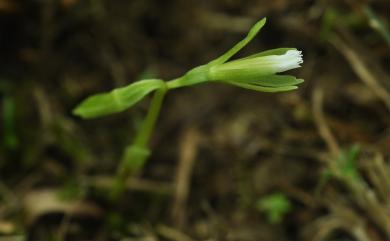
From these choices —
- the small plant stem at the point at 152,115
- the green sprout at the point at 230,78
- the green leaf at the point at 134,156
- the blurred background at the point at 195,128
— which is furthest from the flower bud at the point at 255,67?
the blurred background at the point at 195,128

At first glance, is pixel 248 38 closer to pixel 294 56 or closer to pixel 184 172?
pixel 294 56

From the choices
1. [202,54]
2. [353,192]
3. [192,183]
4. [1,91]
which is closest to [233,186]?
[192,183]

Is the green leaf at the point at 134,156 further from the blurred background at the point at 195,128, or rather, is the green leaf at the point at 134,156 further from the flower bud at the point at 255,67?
the flower bud at the point at 255,67

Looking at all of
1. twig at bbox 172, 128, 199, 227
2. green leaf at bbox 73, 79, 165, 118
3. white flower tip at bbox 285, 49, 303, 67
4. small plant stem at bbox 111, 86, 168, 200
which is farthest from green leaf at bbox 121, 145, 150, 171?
white flower tip at bbox 285, 49, 303, 67

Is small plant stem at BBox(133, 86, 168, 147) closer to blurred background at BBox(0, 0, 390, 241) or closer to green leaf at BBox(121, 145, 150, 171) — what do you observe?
green leaf at BBox(121, 145, 150, 171)

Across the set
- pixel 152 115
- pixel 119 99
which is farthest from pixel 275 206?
pixel 119 99

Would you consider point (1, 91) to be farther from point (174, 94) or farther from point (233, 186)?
point (233, 186)
